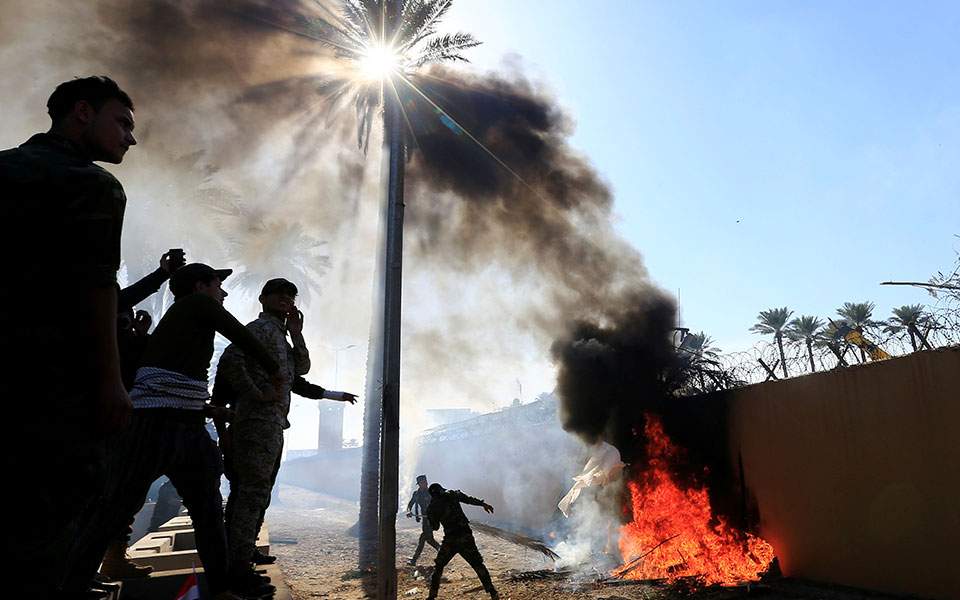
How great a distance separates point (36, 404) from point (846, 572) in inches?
363

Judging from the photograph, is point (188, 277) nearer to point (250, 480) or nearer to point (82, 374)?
point (250, 480)

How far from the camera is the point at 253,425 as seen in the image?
3645 mm

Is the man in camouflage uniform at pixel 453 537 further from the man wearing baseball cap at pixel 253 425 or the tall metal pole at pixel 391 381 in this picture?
the man wearing baseball cap at pixel 253 425

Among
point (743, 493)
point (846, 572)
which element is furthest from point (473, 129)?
point (846, 572)

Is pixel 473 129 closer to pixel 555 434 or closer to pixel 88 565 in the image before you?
pixel 88 565

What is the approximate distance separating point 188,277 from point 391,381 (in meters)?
3.35

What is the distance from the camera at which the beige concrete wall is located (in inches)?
257

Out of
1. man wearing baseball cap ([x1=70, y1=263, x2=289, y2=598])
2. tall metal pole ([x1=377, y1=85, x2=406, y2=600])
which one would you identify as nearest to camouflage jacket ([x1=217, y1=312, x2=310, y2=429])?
man wearing baseball cap ([x1=70, y1=263, x2=289, y2=598])

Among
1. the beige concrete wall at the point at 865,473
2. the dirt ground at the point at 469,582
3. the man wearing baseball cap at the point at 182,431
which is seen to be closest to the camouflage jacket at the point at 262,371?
the man wearing baseball cap at the point at 182,431

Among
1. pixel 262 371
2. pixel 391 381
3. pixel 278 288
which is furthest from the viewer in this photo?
pixel 391 381

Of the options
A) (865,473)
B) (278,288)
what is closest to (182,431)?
(278,288)

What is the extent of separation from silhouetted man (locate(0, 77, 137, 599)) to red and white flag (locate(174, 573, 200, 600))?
1.77 m

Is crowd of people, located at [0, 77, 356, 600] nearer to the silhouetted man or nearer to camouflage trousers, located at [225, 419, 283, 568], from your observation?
the silhouetted man

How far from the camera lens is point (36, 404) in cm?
165
